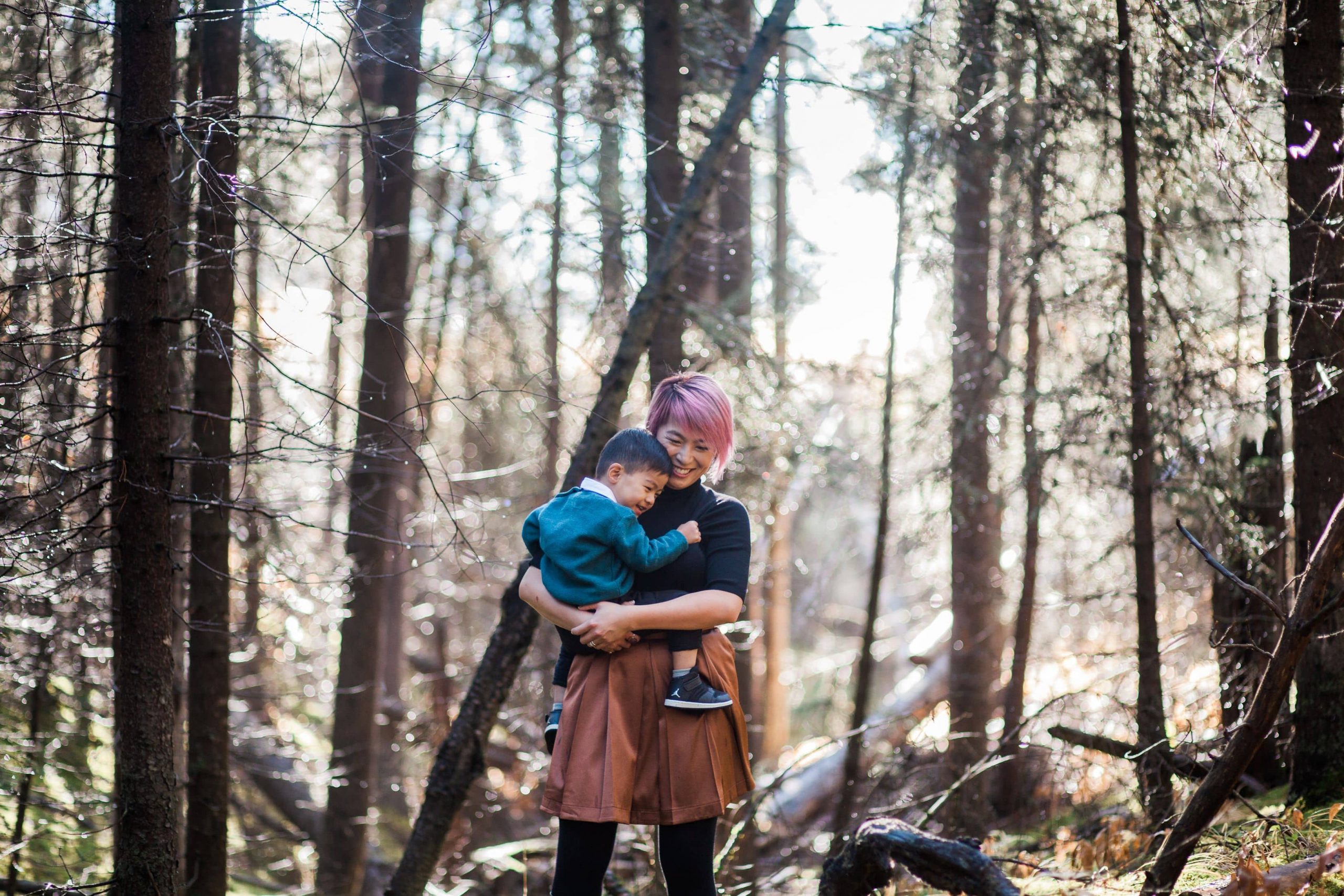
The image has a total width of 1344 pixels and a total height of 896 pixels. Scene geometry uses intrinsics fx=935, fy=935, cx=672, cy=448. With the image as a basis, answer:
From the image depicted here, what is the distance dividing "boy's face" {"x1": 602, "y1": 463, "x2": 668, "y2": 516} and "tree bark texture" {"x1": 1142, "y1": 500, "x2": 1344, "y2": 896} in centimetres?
202

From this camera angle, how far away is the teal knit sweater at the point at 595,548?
3.03 metres

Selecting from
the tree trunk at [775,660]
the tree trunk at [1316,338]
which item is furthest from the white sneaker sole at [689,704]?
the tree trunk at [775,660]

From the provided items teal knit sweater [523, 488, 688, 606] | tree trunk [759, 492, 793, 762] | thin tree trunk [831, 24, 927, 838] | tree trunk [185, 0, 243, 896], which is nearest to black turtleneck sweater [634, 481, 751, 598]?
teal knit sweater [523, 488, 688, 606]

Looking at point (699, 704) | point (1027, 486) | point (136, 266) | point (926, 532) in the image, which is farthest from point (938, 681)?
point (136, 266)

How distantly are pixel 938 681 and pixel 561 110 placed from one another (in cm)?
884

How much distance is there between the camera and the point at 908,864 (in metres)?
3.46

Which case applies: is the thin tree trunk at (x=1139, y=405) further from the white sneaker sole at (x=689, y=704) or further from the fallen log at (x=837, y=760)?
the fallen log at (x=837, y=760)

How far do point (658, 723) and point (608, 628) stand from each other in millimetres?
387

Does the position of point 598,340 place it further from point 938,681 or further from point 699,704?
point 699,704

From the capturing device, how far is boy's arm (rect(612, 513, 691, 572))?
3025 millimetres

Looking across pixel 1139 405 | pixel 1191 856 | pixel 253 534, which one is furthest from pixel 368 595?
pixel 1191 856

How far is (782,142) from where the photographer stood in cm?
1297

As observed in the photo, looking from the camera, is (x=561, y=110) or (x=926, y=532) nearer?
(x=561, y=110)

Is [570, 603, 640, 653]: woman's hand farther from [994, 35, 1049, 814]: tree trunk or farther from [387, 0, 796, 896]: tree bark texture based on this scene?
[994, 35, 1049, 814]: tree trunk
